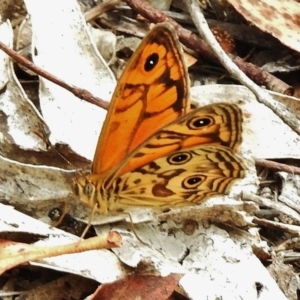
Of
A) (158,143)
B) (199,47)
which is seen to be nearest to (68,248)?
(158,143)

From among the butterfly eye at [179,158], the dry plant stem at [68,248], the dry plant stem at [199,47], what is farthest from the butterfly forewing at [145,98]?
the dry plant stem at [199,47]

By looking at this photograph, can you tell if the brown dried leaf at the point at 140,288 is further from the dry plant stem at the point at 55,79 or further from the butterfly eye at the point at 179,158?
the dry plant stem at the point at 55,79

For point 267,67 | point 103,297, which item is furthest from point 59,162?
point 267,67

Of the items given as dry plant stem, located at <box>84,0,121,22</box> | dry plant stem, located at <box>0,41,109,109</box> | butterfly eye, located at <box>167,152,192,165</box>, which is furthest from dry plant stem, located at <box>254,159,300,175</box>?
dry plant stem, located at <box>84,0,121,22</box>

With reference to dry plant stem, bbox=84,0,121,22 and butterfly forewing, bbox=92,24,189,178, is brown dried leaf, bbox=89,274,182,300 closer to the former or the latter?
butterfly forewing, bbox=92,24,189,178

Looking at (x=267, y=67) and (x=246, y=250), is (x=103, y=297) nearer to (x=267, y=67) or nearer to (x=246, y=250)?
(x=246, y=250)

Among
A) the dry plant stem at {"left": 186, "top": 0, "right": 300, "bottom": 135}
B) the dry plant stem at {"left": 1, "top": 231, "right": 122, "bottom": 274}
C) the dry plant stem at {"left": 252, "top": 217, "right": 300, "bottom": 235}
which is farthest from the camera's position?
the dry plant stem at {"left": 186, "top": 0, "right": 300, "bottom": 135}
